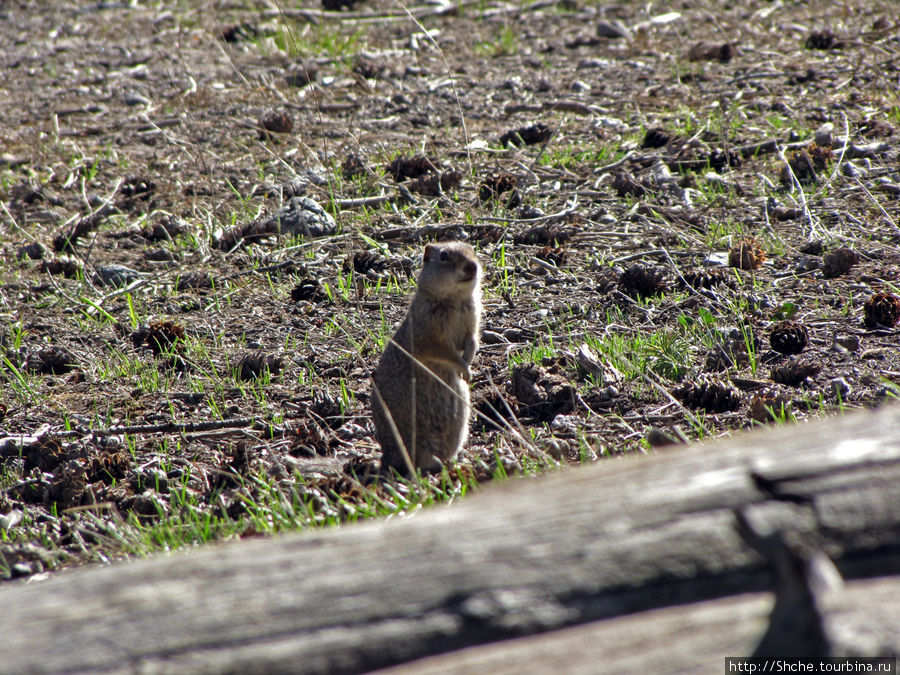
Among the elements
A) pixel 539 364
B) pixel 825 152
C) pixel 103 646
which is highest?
pixel 103 646

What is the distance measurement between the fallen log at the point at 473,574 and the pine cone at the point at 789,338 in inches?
92.6

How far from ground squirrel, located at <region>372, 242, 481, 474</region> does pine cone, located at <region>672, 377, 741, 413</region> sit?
3.22ft

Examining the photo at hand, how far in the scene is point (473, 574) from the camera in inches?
69.9

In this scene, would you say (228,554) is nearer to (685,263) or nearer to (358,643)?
(358,643)

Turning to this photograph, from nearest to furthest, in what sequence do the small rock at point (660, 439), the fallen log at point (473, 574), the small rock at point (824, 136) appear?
the fallen log at point (473, 574), the small rock at point (660, 439), the small rock at point (824, 136)

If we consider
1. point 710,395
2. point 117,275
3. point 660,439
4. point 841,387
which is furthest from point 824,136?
point 117,275

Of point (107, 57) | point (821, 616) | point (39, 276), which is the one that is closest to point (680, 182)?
point (39, 276)

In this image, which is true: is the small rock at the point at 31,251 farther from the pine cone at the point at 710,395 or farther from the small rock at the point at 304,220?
the pine cone at the point at 710,395

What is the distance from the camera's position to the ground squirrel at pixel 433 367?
404 centimetres

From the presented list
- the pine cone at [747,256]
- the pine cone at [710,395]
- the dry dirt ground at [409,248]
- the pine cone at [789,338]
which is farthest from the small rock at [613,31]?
the pine cone at [710,395]

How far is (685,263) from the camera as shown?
5.25m

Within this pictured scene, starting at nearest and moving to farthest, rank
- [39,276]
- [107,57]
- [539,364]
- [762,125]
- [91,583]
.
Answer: [91,583], [539,364], [39,276], [762,125], [107,57]

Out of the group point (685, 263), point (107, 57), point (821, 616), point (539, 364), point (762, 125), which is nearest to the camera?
point (821, 616)

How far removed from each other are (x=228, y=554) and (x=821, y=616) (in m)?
1.18
